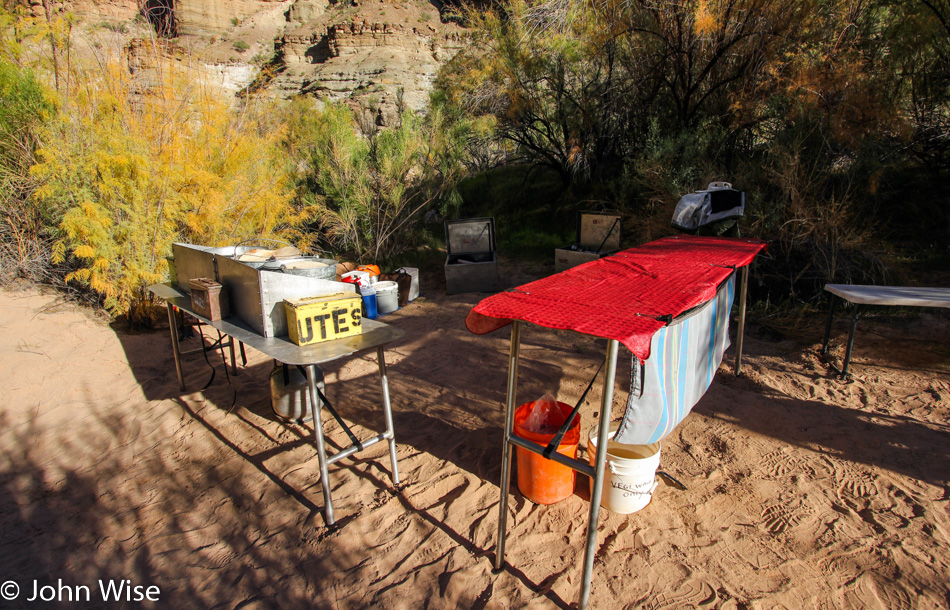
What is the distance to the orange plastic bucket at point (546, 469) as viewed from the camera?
9.31 ft

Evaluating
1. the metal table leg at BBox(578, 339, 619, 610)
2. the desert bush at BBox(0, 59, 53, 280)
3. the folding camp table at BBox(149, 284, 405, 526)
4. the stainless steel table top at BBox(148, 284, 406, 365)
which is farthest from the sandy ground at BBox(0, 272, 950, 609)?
the desert bush at BBox(0, 59, 53, 280)

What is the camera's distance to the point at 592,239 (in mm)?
8234

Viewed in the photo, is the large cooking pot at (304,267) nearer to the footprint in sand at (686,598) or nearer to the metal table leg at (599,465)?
the metal table leg at (599,465)

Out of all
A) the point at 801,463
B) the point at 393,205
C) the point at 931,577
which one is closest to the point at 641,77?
the point at 393,205

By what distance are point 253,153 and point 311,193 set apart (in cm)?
207

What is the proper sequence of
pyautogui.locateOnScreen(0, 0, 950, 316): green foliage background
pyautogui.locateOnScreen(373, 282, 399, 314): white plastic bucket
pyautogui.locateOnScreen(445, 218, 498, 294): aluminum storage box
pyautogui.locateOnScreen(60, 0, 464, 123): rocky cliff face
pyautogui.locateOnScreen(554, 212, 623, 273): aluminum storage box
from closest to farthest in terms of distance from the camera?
pyautogui.locateOnScreen(0, 0, 950, 316): green foliage background, pyautogui.locateOnScreen(373, 282, 399, 314): white plastic bucket, pyautogui.locateOnScreen(554, 212, 623, 273): aluminum storage box, pyautogui.locateOnScreen(445, 218, 498, 294): aluminum storage box, pyautogui.locateOnScreen(60, 0, 464, 123): rocky cliff face

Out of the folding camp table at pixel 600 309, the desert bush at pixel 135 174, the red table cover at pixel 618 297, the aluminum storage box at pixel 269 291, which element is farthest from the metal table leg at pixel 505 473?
the desert bush at pixel 135 174

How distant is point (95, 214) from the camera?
17.8 ft

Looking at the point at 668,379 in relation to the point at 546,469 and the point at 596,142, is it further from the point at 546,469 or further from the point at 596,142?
the point at 596,142

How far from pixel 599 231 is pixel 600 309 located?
251 inches

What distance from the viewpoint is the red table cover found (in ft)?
6.16

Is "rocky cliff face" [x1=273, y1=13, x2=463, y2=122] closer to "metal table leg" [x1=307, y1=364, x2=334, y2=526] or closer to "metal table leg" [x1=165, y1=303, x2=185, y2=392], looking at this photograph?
"metal table leg" [x1=165, y1=303, x2=185, y2=392]

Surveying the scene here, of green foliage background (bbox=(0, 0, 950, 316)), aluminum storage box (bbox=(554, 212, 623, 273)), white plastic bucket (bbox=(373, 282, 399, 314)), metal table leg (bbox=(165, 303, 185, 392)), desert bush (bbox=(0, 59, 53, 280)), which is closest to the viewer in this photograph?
metal table leg (bbox=(165, 303, 185, 392))

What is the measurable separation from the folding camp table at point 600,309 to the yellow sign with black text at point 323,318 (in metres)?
1.03
